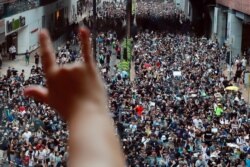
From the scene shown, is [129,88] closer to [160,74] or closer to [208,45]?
[160,74]

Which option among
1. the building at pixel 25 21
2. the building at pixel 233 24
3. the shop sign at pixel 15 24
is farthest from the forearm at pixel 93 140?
the shop sign at pixel 15 24

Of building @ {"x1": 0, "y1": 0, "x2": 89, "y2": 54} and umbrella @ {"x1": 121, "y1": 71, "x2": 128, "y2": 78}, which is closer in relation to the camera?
umbrella @ {"x1": 121, "y1": 71, "x2": 128, "y2": 78}

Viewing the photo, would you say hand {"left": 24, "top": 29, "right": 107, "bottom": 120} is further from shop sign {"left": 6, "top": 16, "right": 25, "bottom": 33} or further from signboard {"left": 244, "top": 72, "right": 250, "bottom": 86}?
shop sign {"left": 6, "top": 16, "right": 25, "bottom": 33}

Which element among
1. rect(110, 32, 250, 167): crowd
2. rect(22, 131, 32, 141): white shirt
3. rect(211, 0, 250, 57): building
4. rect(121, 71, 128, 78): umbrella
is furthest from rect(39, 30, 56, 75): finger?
rect(211, 0, 250, 57): building

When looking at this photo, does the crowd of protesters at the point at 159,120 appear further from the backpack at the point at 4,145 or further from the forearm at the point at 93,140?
the forearm at the point at 93,140

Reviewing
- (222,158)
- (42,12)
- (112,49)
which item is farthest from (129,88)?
(42,12)

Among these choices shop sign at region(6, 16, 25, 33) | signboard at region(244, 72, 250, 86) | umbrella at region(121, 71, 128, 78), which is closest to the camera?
umbrella at region(121, 71, 128, 78)

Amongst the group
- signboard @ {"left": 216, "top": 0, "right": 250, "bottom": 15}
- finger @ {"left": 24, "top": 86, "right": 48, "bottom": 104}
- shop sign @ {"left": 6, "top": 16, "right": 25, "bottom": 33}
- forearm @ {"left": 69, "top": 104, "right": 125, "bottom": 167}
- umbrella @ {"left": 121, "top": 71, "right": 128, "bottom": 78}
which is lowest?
umbrella @ {"left": 121, "top": 71, "right": 128, "bottom": 78}
